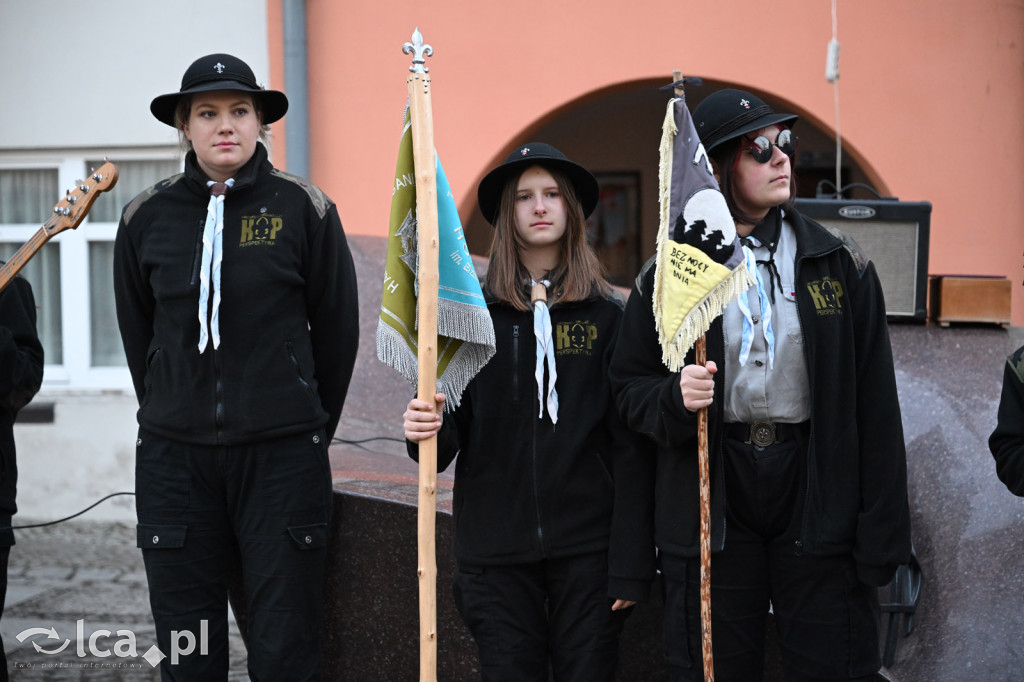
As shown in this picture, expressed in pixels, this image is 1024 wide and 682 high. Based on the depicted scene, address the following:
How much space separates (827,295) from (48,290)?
280 inches

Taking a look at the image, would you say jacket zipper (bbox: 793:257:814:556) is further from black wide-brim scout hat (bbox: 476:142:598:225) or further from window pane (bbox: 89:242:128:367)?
window pane (bbox: 89:242:128:367)

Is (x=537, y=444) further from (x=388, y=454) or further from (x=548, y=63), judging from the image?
(x=548, y=63)

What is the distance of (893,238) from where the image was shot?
4273 mm

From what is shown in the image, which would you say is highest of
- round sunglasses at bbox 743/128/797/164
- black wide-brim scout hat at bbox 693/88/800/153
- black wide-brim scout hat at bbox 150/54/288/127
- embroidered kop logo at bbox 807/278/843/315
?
black wide-brim scout hat at bbox 150/54/288/127

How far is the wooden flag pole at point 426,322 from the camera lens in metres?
2.43

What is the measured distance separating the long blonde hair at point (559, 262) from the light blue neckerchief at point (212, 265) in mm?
654

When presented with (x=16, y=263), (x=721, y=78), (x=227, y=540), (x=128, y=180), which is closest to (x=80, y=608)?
(x=16, y=263)

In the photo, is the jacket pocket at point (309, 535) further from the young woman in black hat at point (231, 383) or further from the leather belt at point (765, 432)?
the leather belt at point (765, 432)

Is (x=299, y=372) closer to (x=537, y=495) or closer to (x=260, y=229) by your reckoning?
(x=260, y=229)

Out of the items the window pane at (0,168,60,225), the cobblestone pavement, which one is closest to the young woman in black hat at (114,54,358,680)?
the cobblestone pavement

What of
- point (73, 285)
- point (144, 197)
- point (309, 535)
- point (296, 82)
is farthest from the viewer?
point (73, 285)

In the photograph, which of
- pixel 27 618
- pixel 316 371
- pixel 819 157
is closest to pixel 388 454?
pixel 316 371

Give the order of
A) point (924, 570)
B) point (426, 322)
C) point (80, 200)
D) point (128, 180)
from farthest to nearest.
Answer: point (128, 180), point (80, 200), point (924, 570), point (426, 322)

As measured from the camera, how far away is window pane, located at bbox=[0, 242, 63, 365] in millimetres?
8203
